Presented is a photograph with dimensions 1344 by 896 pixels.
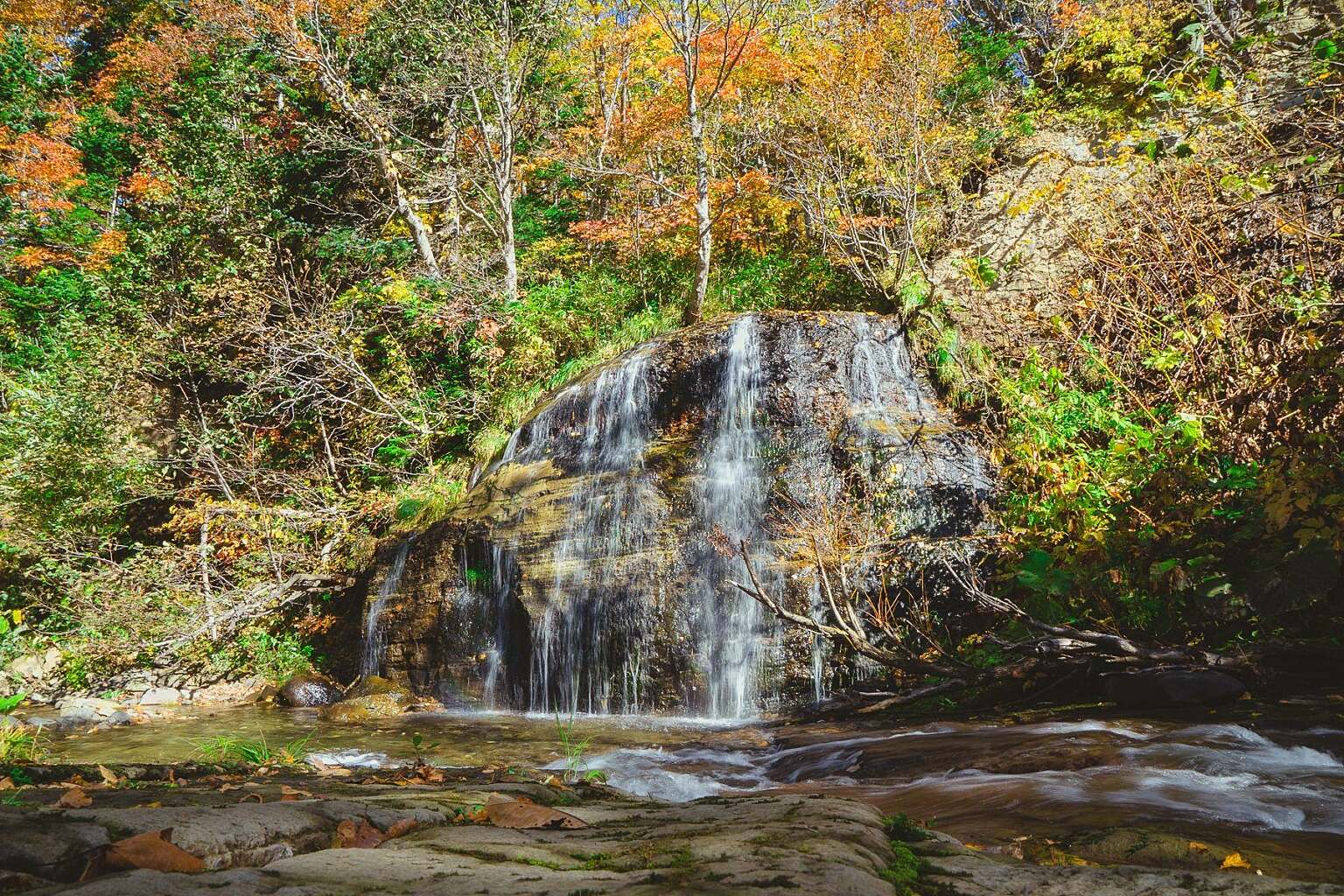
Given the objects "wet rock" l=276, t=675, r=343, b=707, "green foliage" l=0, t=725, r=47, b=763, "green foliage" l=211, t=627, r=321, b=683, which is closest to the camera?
"green foliage" l=0, t=725, r=47, b=763

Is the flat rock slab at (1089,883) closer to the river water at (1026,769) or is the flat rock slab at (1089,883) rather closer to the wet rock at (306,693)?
the river water at (1026,769)

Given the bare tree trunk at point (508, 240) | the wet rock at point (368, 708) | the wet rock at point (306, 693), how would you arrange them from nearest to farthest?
1. the wet rock at point (368, 708)
2. the wet rock at point (306, 693)
3. the bare tree trunk at point (508, 240)

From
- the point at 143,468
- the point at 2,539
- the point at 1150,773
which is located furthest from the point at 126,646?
the point at 1150,773

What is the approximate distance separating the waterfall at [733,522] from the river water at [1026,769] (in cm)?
71

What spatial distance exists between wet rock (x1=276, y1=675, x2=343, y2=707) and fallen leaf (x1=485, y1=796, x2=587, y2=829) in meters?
8.92

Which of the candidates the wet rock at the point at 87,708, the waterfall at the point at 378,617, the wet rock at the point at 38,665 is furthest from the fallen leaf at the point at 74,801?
the wet rock at the point at 38,665

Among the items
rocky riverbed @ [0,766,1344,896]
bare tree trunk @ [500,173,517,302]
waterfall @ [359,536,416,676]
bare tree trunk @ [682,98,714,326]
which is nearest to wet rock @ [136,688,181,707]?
waterfall @ [359,536,416,676]

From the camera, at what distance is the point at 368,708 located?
343 inches

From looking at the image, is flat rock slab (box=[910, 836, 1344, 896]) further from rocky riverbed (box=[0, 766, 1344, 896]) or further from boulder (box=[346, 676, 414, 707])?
boulder (box=[346, 676, 414, 707])

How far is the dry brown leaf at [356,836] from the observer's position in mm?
1766

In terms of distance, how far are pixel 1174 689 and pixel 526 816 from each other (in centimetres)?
452

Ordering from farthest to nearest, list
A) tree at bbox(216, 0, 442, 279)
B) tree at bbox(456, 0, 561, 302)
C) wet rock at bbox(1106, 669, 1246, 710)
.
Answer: tree at bbox(216, 0, 442, 279) < tree at bbox(456, 0, 561, 302) < wet rock at bbox(1106, 669, 1246, 710)

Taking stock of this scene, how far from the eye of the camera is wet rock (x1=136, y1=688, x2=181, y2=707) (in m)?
10.1

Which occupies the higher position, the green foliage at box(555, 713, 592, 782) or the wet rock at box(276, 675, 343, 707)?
the green foliage at box(555, 713, 592, 782)
